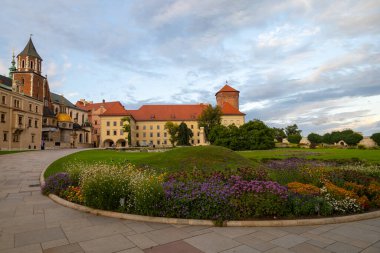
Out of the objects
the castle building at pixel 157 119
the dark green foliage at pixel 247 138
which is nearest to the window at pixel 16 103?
the castle building at pixel 157 119

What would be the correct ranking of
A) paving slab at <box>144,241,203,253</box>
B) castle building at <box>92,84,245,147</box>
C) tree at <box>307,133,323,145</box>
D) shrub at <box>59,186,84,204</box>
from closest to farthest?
paving slab at <box>144,241,203,253</box> → shrub at <box>59,186,84,204</box> → castle building at <box>92,84,245,147</box> → tree at <box>307,133,323,145</box>

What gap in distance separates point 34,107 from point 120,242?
65.1 m

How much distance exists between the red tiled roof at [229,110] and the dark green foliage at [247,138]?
118ft

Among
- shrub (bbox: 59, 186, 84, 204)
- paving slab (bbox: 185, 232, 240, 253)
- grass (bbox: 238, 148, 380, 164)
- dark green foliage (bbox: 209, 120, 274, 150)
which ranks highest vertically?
dark green foliage (bbox: 209, 120, 274, 150)

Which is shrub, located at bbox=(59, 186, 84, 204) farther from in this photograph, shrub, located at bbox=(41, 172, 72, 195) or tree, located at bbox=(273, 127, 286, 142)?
tree, located at bbox=(273, 127, 286, 142)

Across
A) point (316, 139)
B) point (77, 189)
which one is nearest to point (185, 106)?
point (316, 139)

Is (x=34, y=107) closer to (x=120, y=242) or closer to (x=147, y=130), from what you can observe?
(x=147, y=130)

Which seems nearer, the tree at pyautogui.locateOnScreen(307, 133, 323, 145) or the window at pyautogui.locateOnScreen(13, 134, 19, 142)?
the window at pyautogui.locateOnScreen(13, 134, 19, 142)

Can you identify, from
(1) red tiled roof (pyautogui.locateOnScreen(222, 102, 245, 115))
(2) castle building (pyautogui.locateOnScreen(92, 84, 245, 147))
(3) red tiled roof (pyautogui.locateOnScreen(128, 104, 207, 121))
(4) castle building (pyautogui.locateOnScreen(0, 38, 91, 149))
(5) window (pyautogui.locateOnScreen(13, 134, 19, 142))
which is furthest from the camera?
(3) red tiled roof (pyautogui.locateOnScreen(128, 104, 207, 121))

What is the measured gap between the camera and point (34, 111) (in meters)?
61.2

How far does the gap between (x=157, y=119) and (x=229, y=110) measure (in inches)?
987

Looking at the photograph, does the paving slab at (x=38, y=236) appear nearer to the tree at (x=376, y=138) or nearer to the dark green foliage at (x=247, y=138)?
the dark green foliage at (x=247, y=138)

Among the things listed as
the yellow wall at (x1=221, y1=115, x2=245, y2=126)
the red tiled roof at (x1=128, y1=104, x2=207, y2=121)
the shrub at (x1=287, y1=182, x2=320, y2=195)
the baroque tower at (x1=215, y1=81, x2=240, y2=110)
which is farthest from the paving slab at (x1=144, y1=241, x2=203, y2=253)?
the baroque tower at (x1=215, y1=81, x2=240, y2=110)

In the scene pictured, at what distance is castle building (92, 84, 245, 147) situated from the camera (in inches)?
3406
